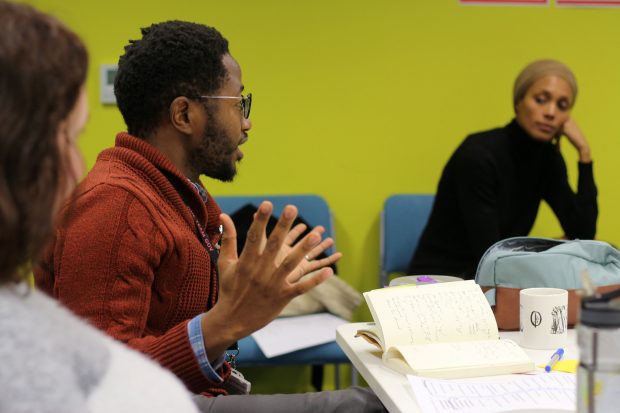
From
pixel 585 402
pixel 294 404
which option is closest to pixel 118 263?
pixel 294 404

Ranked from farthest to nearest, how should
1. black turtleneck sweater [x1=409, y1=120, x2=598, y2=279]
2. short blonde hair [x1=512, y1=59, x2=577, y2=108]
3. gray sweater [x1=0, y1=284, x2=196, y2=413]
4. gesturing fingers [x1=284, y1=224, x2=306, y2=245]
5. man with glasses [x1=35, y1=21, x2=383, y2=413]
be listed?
short blonde hair [x1=512, y1=59, x2=577, y2=108]
black turtleneck sweater [x1=409, y1=120, x2=598, y2=279]
gesturing fingers [x1=284, y1=224, x2=306, y2=245]
man with glasses [x1=35, y1=21, x2=383, y2=413]
gray sweater [x1=0, y1=284, x2=196, y2=413]

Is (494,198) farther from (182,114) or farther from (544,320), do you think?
(182,114)

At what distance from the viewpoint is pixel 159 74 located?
154 centimetres

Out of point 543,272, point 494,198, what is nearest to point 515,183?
point 494,198

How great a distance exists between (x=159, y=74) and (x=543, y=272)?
3.07 ft

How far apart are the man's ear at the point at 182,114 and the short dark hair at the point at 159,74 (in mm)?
12

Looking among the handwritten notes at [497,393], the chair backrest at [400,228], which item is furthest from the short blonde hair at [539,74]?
the handwritten notes at [497,393]

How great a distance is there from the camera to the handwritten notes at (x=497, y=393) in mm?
1088

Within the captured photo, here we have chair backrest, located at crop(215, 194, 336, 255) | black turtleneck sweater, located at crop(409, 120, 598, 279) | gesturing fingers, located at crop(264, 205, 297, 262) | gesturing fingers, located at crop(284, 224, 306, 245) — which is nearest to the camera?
gesturing fingers, located at crop(264, 205, 297, 262)

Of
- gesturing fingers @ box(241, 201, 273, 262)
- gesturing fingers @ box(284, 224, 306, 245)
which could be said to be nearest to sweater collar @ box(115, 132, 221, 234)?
gesturing fingers @ box(284, 224, 306, 245)

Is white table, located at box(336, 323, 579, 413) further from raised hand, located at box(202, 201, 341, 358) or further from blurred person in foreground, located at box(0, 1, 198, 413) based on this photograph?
blurred person in foreground, located at box(0, 1, 198, 413)

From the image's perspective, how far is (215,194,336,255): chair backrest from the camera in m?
3.01

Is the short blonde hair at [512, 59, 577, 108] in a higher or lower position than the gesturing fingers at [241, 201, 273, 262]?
lower

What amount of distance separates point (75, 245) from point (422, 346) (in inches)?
25.6
